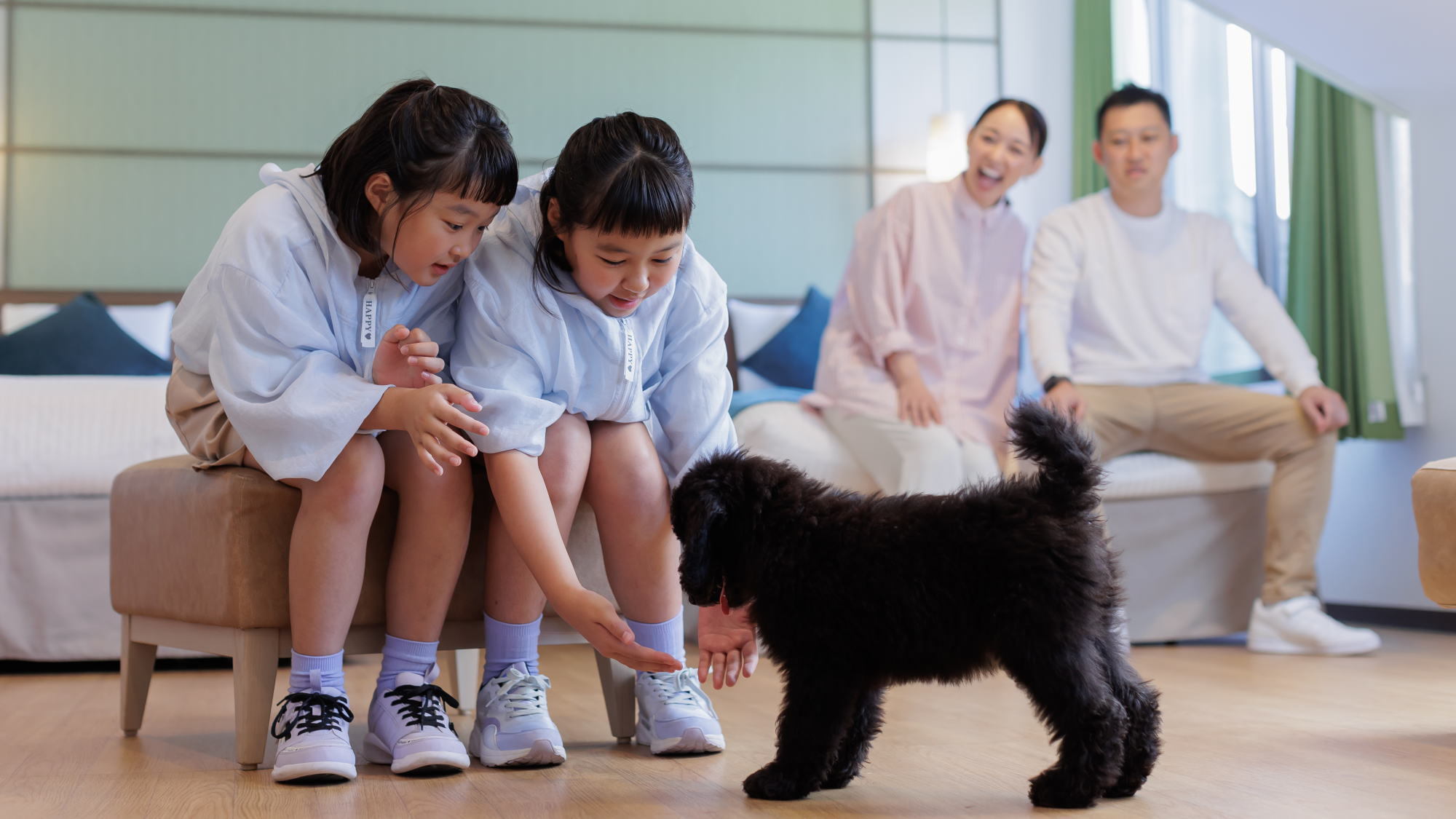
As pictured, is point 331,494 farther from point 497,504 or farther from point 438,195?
point 438,195

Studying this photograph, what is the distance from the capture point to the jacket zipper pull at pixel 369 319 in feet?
4.98

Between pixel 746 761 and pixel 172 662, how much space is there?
5.38 feet

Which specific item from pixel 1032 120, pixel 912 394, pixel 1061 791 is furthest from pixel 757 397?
pixel 1061 791

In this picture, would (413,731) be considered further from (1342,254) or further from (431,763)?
(1342,254)

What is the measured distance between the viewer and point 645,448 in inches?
59.8

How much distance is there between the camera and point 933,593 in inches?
47.1

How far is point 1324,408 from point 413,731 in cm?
212

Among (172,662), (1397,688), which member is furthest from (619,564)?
(172,662)

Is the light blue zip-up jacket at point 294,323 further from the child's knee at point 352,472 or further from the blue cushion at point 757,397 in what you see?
the blue cushion at point 757,397

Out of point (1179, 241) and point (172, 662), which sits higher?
point (1179, 241)

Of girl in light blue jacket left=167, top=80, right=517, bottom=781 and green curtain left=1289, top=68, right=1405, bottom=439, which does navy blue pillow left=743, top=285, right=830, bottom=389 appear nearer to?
green curtain left=1289, top=68, right=1405, bottom=439

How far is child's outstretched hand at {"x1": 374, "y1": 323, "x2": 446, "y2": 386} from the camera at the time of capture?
4.53ft

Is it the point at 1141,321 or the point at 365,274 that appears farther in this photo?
the point at 1141,321

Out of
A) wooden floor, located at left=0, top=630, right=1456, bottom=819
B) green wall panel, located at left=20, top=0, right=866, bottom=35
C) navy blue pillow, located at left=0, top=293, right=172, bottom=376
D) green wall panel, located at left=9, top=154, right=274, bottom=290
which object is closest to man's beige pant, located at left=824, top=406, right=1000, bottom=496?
wooden floor, located at left=0, top=630, right=1456, bottom=819
